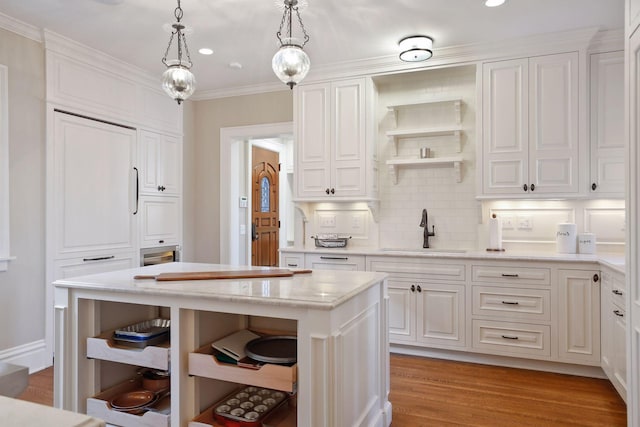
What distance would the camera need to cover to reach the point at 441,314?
3.61m

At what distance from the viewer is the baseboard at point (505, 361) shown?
3266 mm

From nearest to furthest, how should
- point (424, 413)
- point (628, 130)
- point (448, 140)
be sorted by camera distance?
point (628, 130)
point (424, 413)
point (448, 140)

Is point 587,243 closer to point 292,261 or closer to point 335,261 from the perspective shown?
point 335,261

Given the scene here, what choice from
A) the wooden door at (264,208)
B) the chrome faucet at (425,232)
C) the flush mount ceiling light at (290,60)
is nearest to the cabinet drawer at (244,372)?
the flush mount ceiling light at (290,60)

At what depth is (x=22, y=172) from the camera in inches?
130

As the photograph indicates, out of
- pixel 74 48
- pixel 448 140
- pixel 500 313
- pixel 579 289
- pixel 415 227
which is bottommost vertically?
pixel 500 313

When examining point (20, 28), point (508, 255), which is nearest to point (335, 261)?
point (508, 255)

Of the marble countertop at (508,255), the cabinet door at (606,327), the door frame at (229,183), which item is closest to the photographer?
the cabinet door at (606,327)

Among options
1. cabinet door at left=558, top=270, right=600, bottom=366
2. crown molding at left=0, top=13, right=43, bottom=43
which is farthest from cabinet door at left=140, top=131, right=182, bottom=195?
cabinet door at left=558, top=270, right=600, bottom=366

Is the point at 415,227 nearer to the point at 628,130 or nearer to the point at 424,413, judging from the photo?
the point at 424,413

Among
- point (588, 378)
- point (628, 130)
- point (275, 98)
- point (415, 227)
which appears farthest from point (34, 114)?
point (588, 378)

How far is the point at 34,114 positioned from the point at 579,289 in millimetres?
4513

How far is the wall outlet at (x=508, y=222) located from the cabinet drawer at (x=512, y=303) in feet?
2.36

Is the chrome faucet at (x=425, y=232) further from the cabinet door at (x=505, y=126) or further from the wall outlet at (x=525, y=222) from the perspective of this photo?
the wall outlet at (x=525, y=222)
